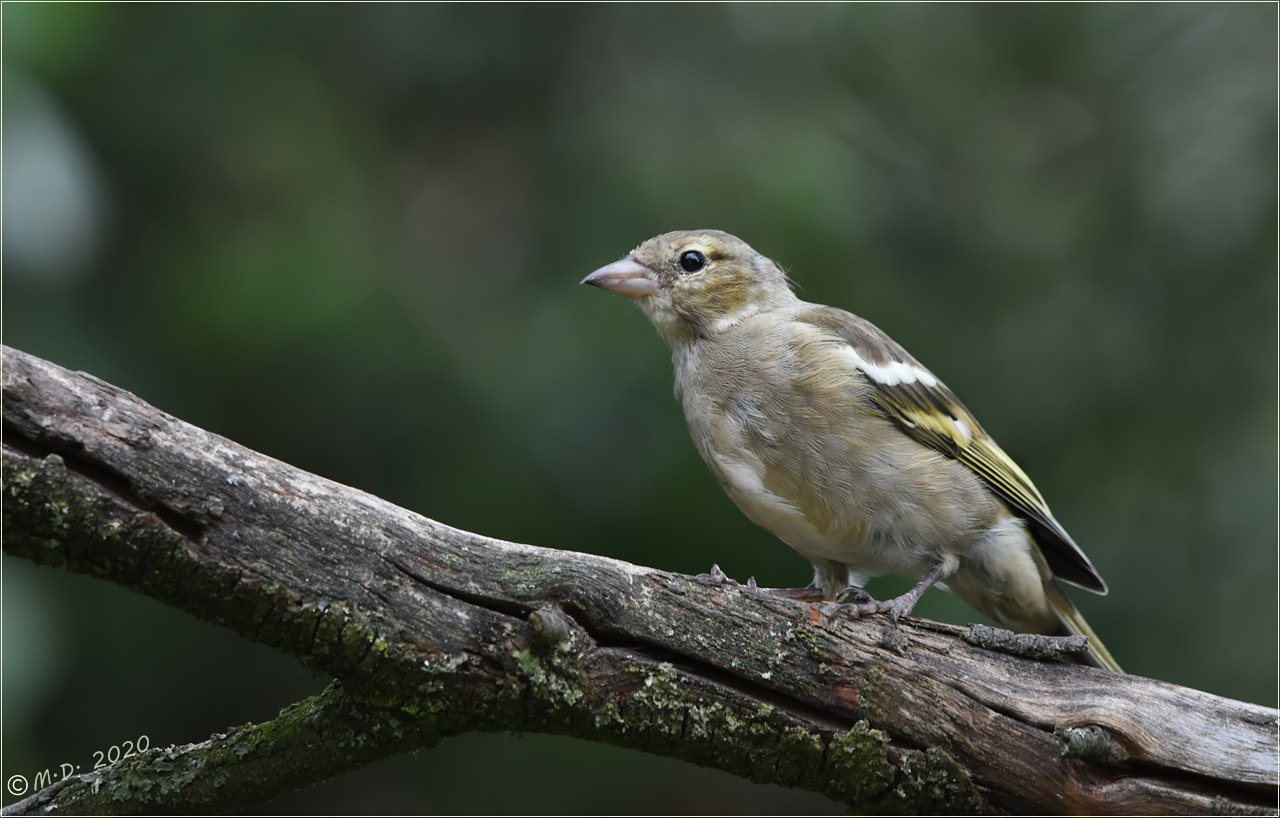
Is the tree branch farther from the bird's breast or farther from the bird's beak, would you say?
the bird's beak

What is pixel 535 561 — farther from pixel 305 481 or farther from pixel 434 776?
pixel 434 776

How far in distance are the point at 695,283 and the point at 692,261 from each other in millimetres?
106

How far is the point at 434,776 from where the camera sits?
5844 millimetres

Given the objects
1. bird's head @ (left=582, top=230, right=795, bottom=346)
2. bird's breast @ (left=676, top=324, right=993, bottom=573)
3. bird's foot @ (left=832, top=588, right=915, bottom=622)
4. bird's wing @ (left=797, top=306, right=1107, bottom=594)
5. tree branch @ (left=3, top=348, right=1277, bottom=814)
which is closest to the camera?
tree branch @ (left=3, top=348, right=1277, bottom=814)

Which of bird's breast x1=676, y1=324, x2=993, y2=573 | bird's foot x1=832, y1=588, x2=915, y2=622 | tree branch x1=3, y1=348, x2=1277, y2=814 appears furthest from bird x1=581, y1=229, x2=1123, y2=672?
tree branch x1=3, y1=348, x2=1277, y2=814

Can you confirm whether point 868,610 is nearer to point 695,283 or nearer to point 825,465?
point 825,465

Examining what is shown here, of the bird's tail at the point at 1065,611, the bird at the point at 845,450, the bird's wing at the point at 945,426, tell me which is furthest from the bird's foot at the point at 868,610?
the bird's tail at the point at 1065,611

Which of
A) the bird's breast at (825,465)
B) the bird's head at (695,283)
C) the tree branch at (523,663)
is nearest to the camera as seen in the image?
the tree branch at (523,663)

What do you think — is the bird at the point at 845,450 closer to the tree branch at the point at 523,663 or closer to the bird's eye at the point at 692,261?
the bird's eye at the point at 692,261

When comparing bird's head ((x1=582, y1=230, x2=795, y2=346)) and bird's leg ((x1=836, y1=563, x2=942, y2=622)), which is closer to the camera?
bird's leg ((x1=836, y1=563, x2=942, y2=622))

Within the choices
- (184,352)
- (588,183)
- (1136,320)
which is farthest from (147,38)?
(1136,320)

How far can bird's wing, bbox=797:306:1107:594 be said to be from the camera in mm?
5016

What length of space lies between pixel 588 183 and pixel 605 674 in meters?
3.02

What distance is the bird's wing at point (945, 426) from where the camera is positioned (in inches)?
197
